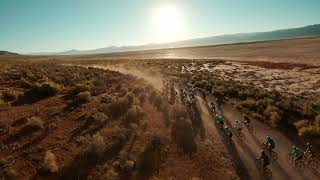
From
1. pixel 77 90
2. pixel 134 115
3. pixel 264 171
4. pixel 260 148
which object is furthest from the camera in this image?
pixel 77 90

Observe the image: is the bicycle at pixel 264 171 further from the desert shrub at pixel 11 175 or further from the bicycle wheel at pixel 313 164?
the desert shrub at pixel 11 175

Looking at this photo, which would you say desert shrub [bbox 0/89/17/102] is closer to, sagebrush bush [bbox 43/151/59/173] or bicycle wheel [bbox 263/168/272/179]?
sagebrush bush [bbox 43/151/59/173]

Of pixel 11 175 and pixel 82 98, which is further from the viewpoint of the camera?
pixel 82 98

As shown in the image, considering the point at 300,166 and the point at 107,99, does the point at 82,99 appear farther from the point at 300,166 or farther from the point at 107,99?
the point at 300,166

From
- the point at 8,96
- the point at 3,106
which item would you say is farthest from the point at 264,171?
the point at 8,96

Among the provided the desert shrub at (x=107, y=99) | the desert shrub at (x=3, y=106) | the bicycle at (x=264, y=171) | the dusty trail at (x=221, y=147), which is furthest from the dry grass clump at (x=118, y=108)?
the bicycle at (x=264, y=171)

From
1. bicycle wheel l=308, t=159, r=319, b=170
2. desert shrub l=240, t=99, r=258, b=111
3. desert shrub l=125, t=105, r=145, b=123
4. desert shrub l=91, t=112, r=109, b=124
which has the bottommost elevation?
desert shrub l=240, t=99, r=258, b=111

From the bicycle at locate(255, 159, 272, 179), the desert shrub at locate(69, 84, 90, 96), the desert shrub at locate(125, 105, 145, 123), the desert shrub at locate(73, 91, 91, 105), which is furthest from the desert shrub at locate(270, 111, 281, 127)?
the desert shrub at locate(69, 84, 90, 96)
